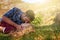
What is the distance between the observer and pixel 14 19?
4.70 metres

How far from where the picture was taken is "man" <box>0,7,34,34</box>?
15.3ft

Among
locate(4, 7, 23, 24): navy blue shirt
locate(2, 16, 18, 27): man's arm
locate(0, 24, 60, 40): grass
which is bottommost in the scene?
locate(0, 24, 60, 40): grass

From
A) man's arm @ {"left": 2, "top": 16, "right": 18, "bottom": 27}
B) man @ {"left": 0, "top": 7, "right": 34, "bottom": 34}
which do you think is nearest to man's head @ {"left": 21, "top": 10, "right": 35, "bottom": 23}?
man @ {"left": 0, "top": 7, "right": 34, "bottom": 34}

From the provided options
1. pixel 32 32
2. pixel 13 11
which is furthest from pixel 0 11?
pixel 32 32

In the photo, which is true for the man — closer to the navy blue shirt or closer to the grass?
the navy blue shirt

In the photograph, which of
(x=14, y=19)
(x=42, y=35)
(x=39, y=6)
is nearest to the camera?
(x=42, y=35)

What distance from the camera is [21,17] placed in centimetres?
468

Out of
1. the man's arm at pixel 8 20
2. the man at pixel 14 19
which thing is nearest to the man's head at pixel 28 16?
the man at pixel 14 19

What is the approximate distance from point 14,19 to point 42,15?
44 cm

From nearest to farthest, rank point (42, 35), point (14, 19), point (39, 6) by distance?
point (42, 35) < point (14, 19) < point (39, 6)

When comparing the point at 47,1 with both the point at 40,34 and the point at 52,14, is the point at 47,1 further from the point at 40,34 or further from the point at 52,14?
the point at 40,34

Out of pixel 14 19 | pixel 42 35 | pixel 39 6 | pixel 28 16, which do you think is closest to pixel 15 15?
pixel 14 19

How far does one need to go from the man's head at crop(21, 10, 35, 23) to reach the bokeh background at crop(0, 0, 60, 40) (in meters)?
0.06

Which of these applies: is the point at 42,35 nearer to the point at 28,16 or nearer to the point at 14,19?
the point at 28,16
